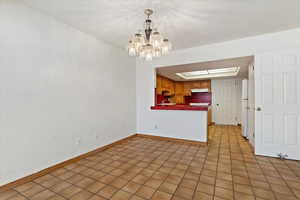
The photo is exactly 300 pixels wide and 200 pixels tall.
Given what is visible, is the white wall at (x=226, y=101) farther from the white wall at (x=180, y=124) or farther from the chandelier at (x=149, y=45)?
the chandelier at (x=149, y=45)

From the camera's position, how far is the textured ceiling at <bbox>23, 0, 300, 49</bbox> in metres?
1.76

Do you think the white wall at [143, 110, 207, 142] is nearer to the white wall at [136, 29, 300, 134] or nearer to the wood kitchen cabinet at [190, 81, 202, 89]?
the white wall at [136, 29, 300, 134]

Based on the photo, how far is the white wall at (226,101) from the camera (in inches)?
225

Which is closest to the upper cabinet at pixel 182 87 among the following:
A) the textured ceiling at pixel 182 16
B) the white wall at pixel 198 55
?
the white wall at pixel 198 55

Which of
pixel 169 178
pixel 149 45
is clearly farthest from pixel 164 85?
pixel 169 178

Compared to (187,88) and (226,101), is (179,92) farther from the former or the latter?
(226,101)

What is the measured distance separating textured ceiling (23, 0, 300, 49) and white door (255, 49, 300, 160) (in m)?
0.60

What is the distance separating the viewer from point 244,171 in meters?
1.99

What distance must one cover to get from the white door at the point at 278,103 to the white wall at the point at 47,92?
3.12m

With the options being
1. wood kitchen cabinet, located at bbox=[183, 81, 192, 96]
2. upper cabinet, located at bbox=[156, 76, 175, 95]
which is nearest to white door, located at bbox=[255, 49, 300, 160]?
upper cabinet, located at bbox=[156, 76, 175, 95]

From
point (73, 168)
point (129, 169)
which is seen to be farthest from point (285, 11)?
point (73, 168)

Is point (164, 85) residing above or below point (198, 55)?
below

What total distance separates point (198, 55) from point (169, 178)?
2.71m

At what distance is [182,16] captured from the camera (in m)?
2.03
